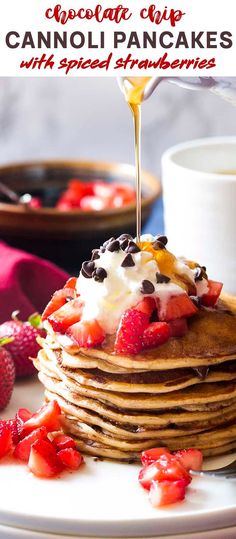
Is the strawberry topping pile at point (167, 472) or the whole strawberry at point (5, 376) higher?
the whole strawberry at point (5, 376)

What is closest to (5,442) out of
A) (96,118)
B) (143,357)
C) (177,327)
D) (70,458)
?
(70,458)

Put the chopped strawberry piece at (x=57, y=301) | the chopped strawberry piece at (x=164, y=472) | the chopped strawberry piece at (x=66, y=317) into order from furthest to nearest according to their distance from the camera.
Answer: the chopped strawberry piece at (x=57, y=301), the chopped strawberry piece at (x=66, y=317), the chopped strawberry piece at (x=164, y=472)

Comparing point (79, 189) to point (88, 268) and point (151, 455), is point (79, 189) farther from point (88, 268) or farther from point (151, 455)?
point (151, 455)

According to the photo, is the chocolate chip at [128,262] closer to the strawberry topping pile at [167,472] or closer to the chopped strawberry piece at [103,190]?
the strawberry topping pile at [167,472]

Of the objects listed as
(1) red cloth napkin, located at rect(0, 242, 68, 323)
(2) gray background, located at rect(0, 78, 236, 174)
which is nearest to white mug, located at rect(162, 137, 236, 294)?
(1) red cloth napkin, located at rect(0, 242, 68, 323)

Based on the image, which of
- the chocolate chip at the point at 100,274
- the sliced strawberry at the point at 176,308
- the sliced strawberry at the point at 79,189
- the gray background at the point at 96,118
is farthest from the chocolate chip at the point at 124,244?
the gray background at the point at 96,118

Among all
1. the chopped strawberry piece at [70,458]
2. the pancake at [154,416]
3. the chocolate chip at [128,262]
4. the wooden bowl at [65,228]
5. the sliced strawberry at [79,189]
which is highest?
the chocolate chip at [128,262]

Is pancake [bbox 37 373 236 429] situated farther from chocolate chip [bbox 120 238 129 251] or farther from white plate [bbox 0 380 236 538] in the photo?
chocolate chip [bbox 120 238 129 251]
